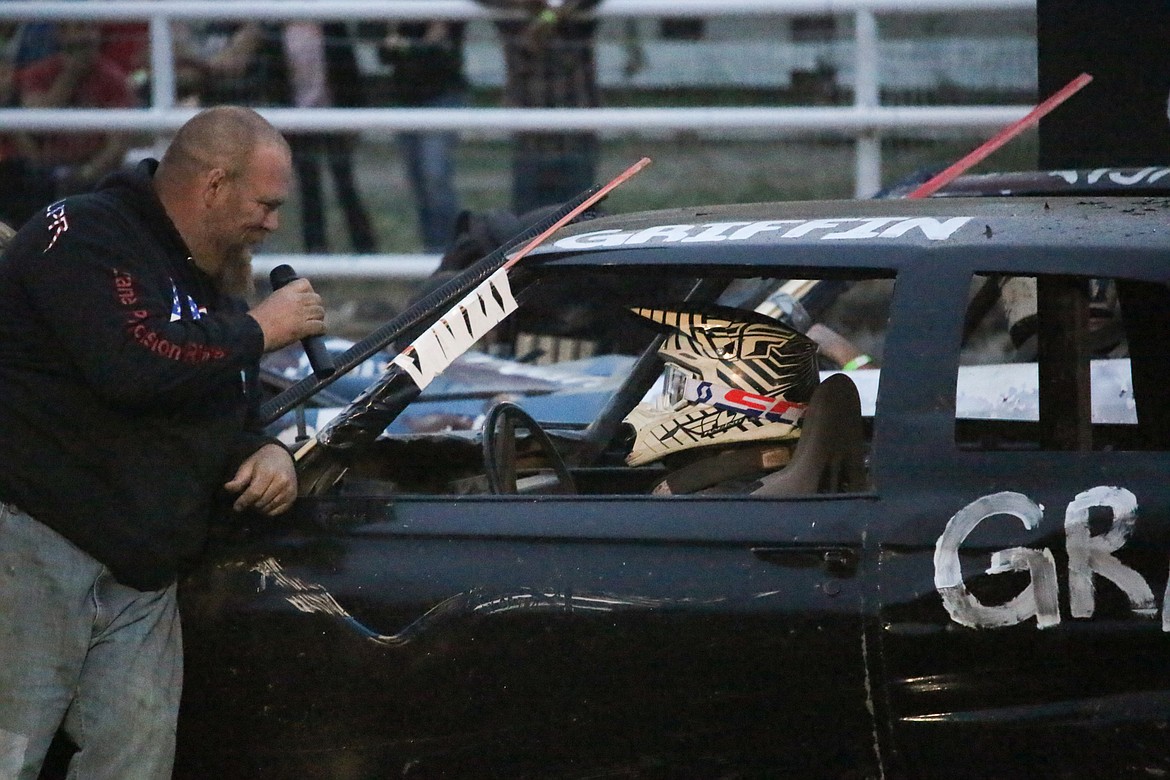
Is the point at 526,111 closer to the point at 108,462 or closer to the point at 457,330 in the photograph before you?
the point at 457,330

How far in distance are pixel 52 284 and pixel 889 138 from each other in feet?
19.4

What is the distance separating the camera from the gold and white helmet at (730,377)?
3.59 metres

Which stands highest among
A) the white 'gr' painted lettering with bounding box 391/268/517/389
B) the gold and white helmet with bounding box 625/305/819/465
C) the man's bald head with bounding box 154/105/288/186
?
the man's bald head with bounding box 154/105/288/186

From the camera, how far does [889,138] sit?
8344 mm

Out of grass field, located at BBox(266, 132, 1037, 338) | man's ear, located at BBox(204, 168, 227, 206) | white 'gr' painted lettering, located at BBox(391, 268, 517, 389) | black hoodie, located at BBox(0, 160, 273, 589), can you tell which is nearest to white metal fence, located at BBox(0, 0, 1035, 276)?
grass field, located at BBox(266, 132, 1037, 338)

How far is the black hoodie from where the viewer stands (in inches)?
122

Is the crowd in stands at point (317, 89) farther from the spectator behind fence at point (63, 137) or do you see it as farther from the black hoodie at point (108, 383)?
the black hoodie at point (108, 383)

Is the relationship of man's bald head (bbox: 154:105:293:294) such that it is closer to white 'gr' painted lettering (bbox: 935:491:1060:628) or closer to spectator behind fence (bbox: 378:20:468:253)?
white 'gr' painted lettering (bbox: 935:491:1060:628)

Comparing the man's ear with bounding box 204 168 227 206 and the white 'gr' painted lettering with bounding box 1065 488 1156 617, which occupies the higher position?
the man's ear with bounding box 204 168 227 206

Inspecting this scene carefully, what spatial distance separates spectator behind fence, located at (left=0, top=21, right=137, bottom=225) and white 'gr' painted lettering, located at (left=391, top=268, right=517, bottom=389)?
5652mm

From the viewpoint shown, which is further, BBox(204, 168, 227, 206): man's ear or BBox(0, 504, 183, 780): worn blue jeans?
BBox(204, 168, 227, 206): man's ear

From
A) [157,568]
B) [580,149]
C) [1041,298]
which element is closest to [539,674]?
[157,568]

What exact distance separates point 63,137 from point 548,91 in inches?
100

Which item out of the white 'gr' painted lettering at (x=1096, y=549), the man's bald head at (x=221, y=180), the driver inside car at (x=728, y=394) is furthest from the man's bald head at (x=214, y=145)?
the white 'gr' painted lettering at (x=1096, y=549)
